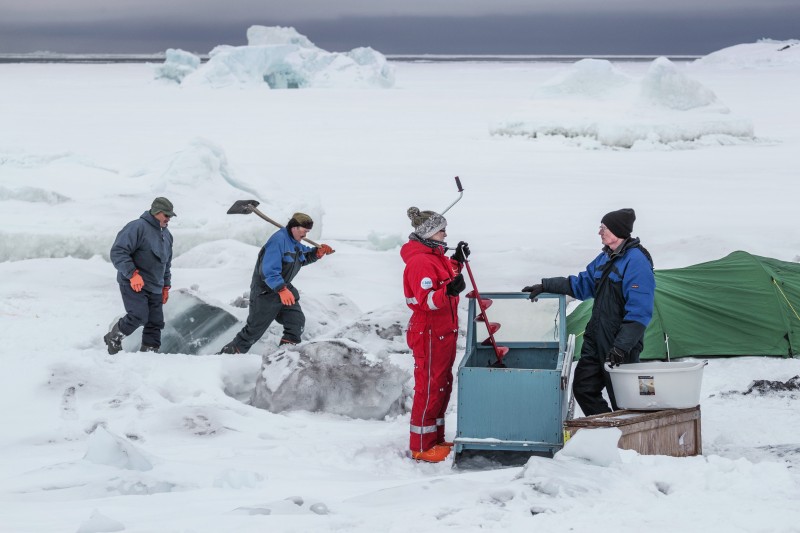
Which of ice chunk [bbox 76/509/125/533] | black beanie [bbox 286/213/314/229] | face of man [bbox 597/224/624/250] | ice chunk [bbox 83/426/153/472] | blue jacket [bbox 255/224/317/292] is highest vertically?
black beanie [bbox 286/213/314/229]

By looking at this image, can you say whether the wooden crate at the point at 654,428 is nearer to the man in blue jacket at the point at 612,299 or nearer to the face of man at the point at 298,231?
the man in blue jacket at the point at 612,299

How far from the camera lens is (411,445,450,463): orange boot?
4.45 m

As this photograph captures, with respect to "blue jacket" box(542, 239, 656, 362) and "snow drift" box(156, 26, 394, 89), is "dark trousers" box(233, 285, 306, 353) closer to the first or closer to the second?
"blue jacket" box(542, 239, 656, 362)

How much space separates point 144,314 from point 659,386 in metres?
3.24

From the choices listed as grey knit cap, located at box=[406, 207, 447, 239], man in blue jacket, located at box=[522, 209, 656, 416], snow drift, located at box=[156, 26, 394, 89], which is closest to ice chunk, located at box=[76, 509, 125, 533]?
grey knit cap, located at box=[406, 207, 447, 239]

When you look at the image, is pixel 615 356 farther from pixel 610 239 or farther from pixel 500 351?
pixel 500 351

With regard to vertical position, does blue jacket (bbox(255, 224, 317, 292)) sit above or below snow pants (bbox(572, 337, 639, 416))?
above

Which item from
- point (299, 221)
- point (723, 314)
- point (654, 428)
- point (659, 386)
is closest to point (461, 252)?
point (659, 386)

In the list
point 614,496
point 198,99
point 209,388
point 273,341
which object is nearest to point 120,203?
point 273,341

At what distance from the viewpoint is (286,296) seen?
586cm

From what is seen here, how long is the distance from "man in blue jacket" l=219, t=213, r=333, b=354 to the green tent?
69.7 inches

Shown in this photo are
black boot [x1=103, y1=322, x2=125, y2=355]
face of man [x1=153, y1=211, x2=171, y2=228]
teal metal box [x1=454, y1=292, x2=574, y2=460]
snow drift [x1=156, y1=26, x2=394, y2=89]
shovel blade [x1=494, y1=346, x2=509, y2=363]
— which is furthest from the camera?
snow drift [x1=156, y1=26, x2=394, y2=89]

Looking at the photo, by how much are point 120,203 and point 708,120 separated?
16071mm

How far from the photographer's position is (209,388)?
5.45 meters
